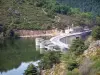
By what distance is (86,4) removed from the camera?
121625 mm

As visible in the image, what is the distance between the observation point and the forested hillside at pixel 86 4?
11954cm

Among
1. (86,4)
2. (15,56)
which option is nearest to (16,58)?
(15,56)

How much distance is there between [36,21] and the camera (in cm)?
9481

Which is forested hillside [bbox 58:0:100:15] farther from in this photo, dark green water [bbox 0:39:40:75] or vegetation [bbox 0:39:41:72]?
vegetation [bbox 0:39:41:72]

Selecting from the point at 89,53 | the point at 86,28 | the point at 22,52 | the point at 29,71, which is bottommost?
the point at 86,28

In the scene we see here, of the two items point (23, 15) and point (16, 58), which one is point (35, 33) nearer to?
point (23, 15)

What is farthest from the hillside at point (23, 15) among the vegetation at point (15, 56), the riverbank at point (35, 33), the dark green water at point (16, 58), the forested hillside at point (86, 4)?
the vegetation at point (15, 56)

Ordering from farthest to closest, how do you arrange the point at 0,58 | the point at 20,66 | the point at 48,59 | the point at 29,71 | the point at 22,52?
the point at 22,52
the point at 0,58
the point at 20,66
the point at 48,59
the point at 29,71

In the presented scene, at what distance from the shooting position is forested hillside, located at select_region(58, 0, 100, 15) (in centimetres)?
11954

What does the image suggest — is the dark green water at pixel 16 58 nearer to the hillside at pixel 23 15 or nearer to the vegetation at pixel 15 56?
the vegetation at pixel 15 56

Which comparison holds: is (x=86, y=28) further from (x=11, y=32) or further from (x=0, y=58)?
(x=0, y=58)

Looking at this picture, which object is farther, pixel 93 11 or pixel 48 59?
pixel 93 11

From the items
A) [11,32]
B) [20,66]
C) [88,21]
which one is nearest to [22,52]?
[20,66]

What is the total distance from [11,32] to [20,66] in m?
40.8
